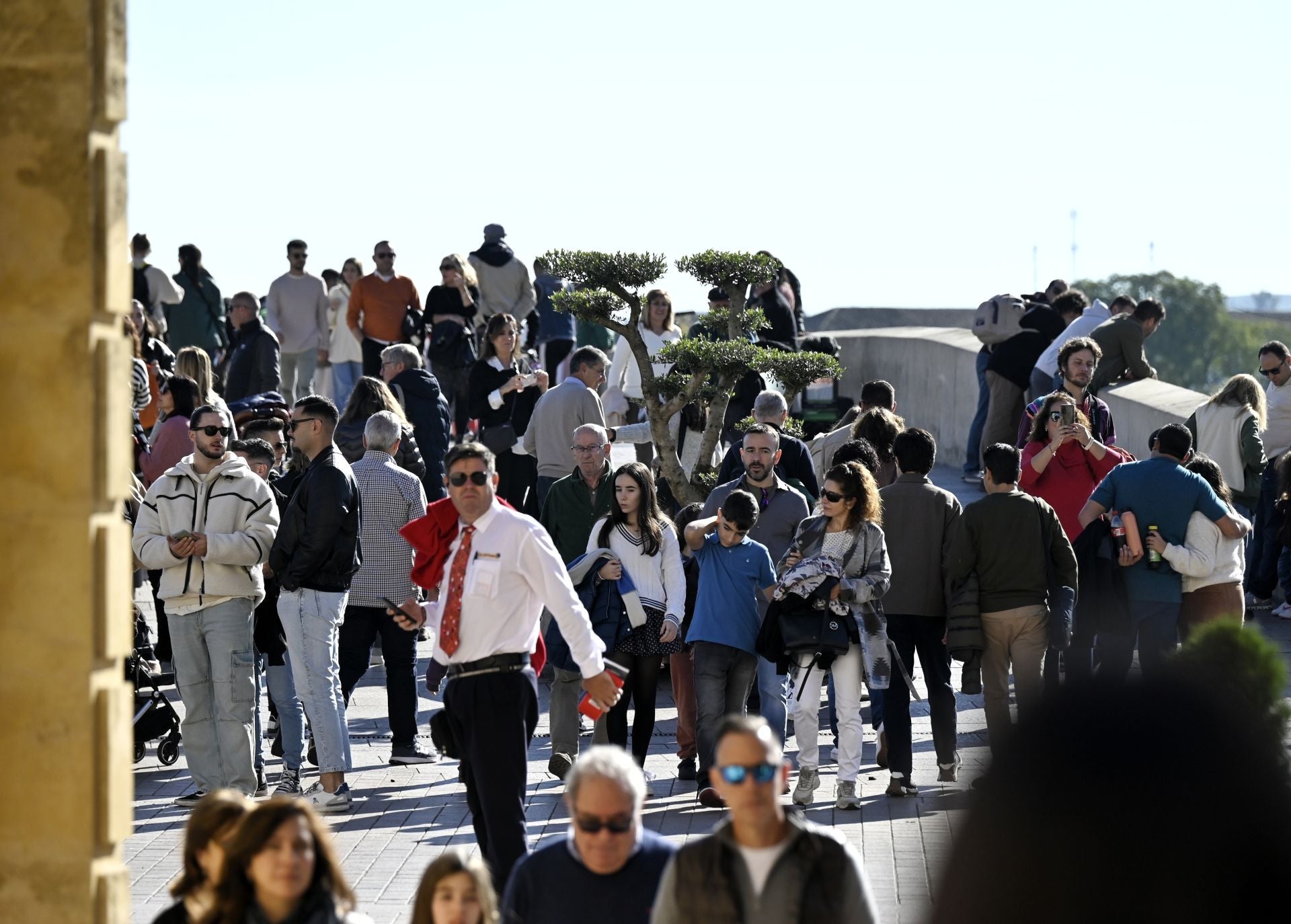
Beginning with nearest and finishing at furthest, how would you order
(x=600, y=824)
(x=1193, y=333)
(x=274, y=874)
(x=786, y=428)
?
(x=274, y=874) → (x=600, y=824) → (x=786, y=428) → (x=1193, y=333)

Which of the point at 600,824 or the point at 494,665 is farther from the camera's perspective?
the point at 494,665

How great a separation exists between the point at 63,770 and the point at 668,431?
1047 centimetres

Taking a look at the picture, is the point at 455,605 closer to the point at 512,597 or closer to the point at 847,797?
the point at 512,597

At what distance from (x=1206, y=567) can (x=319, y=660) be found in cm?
467

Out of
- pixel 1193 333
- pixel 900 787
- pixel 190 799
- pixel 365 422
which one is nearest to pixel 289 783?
pixel 190 799

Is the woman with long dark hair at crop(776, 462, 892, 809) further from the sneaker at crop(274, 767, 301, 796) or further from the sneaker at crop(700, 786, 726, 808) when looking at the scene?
the sneaker at crop(274, 767, 301, 796)

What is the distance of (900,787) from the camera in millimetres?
9906

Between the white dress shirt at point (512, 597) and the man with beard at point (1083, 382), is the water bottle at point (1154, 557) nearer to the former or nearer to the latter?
the man with beard at point (1083, 382)

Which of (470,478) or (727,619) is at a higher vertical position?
(470,478)

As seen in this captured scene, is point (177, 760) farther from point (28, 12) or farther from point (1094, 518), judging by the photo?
point (28, 12)

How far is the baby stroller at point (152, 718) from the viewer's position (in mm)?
10617

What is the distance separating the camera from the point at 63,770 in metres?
4.60

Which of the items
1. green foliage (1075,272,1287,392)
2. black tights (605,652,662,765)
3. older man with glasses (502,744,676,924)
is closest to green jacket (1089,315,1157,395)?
black tights (605,652,662,765)

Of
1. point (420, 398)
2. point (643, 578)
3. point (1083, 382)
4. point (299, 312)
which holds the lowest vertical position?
point (643, 578)
